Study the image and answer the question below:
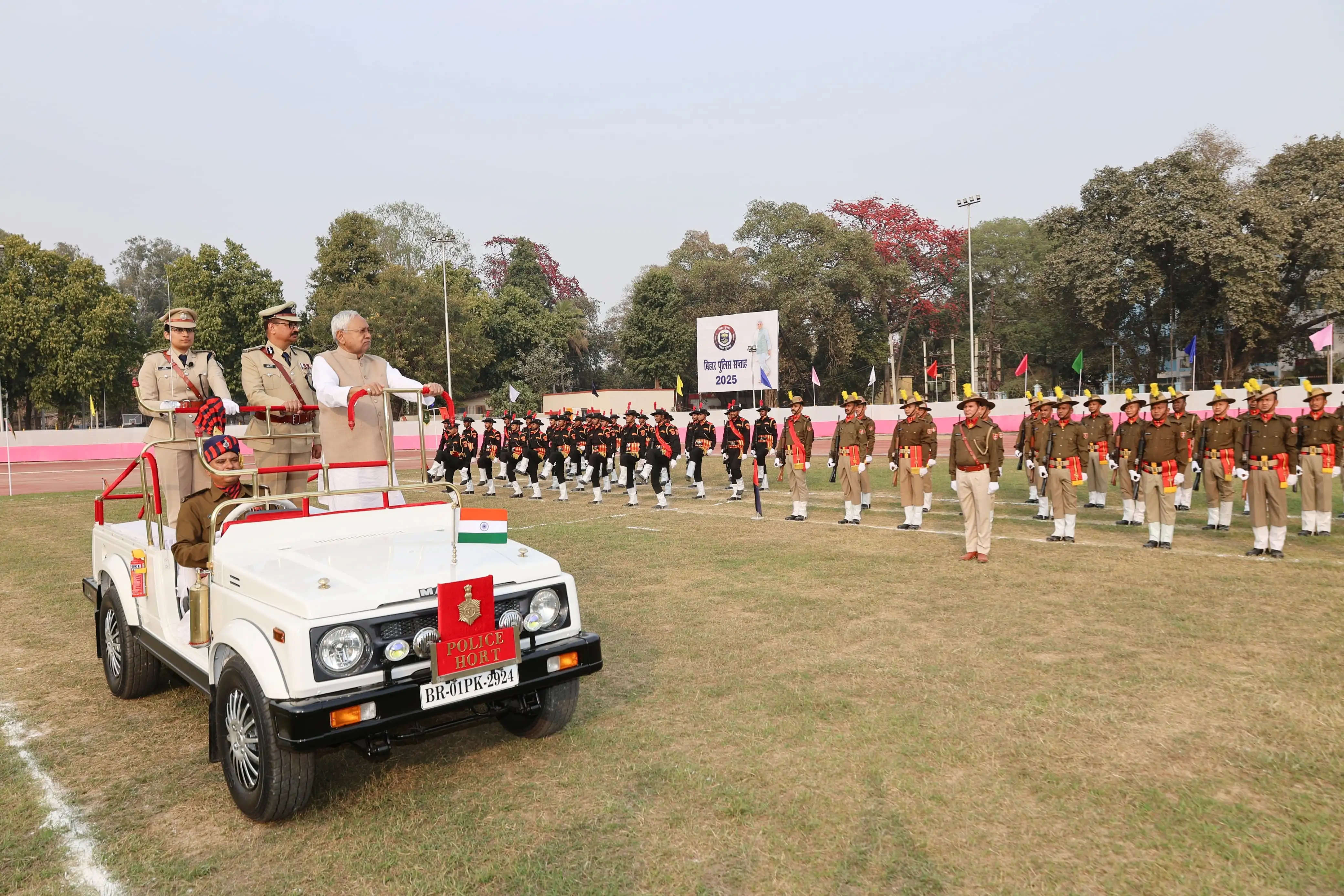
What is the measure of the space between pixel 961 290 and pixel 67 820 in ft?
191

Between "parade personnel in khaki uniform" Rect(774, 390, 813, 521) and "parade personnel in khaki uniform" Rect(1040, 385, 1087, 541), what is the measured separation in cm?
383

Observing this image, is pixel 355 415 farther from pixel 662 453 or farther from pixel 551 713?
pixel 662 453

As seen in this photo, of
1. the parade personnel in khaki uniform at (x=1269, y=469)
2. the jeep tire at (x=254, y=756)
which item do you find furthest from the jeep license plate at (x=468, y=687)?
the parade personnel in khaki uniform at (x=1269, y=469)

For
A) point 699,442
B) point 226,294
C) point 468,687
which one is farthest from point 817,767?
point 226,294

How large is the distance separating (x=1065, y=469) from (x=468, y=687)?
32.4ft

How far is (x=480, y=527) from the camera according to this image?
14.9ft

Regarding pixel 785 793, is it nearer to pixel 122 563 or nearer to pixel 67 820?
pixel 67 820

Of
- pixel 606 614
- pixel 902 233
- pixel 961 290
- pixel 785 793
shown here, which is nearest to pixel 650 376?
pixel 902 233

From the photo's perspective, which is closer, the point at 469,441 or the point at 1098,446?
the point at 1098,446

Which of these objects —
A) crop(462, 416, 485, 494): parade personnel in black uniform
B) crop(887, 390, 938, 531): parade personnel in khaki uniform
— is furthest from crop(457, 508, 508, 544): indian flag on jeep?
crop(462, 416, 485, 494): parade personnel in black uniform

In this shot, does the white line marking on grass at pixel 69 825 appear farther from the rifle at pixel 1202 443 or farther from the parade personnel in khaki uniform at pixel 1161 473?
the rifle at pixel 1202 443

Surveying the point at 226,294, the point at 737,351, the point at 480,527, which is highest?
the point at 226,294

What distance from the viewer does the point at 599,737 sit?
4801 millimetres

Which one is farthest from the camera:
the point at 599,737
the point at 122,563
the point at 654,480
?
the point at 654,480
